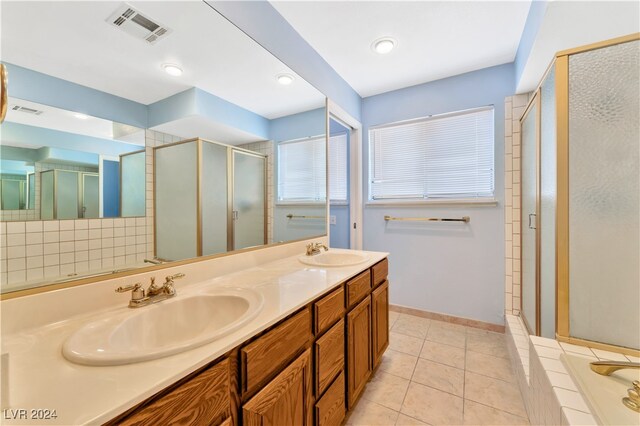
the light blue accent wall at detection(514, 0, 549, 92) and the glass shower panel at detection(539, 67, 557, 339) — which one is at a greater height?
the light blue accent wall at detection(514, 0, 549, 92)

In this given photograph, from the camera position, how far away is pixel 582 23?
137cm

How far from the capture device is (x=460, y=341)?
85.0 inches

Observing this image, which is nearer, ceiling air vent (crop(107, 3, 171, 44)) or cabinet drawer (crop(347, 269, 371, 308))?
ceiling air vent (crop(107, 3, 171, 44))

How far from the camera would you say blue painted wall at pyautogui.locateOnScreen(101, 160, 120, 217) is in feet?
3.02

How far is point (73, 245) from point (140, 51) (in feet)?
2.57

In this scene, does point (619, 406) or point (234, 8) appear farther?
point (234, 8)

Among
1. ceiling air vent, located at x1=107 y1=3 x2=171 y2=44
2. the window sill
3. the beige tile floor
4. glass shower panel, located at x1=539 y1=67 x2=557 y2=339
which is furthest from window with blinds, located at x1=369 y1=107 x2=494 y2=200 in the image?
ceiling air vent, located at x1=107 y1=3 x2=171 y2=44

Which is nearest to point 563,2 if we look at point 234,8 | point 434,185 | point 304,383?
point 434,185

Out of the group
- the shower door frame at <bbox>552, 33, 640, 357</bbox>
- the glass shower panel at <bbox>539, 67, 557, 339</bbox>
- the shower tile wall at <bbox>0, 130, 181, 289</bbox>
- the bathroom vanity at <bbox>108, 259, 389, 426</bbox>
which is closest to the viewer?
the bathroom vanity at <bbox>108, 259, 389, 426</bbox>

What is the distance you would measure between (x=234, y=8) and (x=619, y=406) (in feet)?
7.55

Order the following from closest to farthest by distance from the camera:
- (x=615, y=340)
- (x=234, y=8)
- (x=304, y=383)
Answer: (x=304, y=383), (x=615, y=340), (x=234, y=8)

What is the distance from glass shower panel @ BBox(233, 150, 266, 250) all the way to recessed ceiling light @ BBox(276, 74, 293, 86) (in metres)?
0.55

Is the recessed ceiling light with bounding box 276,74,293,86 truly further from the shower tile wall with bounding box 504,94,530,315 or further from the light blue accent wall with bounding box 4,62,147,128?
the shower tile wall with bounding box 504,94,530,315

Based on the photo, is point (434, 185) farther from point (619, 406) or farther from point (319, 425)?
point (319, 425)
